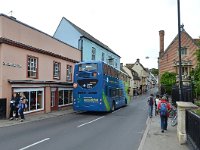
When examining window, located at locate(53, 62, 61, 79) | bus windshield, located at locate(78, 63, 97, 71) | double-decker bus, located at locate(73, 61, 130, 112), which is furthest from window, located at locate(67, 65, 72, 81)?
bus windshield, located at locate(78, 63, 97, 71)

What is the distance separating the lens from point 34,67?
77.8ft

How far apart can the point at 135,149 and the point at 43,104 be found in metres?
14.9

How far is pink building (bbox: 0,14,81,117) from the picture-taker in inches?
776

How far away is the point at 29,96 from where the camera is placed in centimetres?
2220

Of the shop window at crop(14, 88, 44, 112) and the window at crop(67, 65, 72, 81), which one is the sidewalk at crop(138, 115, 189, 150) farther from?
the window at crop(67, 65, 72, 81)

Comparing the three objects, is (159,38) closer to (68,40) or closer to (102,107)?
(68,40)

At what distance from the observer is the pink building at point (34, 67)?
1970 cm

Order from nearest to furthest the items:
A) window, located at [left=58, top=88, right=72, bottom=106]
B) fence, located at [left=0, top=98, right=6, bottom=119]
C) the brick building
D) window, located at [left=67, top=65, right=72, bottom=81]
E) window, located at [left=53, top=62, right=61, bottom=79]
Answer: fence, located at [left=0, top=98, right=6, bottom=119] < window, located at [left=53, top=62, right=61, bottom=79] < window, located at [left=58, top=88, right=72, bottom=106] < window, located at [left=67, top=65, right=72, bottom=81] < the brick building

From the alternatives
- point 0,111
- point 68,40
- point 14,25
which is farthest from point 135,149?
point 68,40

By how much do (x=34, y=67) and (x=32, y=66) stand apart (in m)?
0.30

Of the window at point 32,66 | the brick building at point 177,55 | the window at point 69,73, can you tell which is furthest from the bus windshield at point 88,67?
the brick building at point 177,55

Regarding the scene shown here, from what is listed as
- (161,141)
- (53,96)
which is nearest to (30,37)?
(53,96)

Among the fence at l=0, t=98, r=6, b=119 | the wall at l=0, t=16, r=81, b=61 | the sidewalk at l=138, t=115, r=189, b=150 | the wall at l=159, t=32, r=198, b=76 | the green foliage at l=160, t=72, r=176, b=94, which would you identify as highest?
the wall at l=159, t=32, r=198, b=76

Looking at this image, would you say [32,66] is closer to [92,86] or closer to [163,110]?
[92,86]
